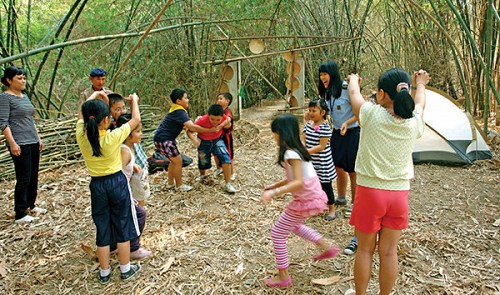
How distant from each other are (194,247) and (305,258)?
84cm

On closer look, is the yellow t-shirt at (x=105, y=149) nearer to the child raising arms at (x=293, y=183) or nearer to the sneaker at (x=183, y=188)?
the child raising arms at (x=293, y=183)

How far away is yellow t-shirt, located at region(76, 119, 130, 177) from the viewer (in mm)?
2141

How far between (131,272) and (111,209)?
45 cm

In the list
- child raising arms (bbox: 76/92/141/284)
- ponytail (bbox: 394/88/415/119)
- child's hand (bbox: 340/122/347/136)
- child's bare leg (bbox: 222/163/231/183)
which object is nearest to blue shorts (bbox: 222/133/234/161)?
child's bare leg (bbox: 222/163/231/183)

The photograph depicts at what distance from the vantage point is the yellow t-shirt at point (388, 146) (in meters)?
1.76

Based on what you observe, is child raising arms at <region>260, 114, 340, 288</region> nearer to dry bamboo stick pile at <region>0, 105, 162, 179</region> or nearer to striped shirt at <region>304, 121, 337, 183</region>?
striped shirt at <region>304, 121, 337, 183</region>

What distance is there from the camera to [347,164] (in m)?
2.94

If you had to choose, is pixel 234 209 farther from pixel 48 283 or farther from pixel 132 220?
pixel 48 283

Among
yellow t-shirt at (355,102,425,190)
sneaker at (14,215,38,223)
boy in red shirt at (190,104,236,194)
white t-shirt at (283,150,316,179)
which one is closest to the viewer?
yellow t-shirt at (355,102,425,190)

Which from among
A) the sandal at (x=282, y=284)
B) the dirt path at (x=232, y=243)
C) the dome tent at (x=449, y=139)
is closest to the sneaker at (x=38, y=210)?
the dirt path at (x=232, y=243)

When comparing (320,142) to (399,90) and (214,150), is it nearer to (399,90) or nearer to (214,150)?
(399,90)

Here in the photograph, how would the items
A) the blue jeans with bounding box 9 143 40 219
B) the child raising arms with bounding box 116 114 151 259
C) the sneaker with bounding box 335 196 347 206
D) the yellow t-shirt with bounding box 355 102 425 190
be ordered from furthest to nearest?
the sneaker with bounding box 335 196 347 206 < the blue jeans with bounding box 9 143 40 219 < the child raising arms with bounding box 116 114 151 259 < the yellow t-shirt with bounding box 355 102 425 190

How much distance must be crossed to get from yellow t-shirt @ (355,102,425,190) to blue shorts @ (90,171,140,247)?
4.78 ft

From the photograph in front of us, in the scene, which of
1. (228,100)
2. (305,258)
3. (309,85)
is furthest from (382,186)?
(309,85)
